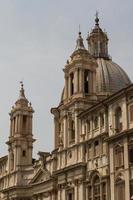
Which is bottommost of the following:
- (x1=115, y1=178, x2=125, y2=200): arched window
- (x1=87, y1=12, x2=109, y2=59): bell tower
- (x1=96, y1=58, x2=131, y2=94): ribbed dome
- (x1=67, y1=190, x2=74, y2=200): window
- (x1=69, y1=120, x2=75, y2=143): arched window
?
(x1=115, y1=178, x2=125, y2=200): arched window

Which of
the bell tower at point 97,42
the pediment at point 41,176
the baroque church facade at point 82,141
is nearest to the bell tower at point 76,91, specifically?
the baroque church facade at point 82,141

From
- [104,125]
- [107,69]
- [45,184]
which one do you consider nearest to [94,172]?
[104,125]

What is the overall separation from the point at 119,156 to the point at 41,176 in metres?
21.7

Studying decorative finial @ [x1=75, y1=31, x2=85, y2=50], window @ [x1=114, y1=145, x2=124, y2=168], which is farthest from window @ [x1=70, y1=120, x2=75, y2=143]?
window @ [x1=114, y1=145, x2=124, y2=168]

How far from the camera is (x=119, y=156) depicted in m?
52.2

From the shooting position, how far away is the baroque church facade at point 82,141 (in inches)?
2071

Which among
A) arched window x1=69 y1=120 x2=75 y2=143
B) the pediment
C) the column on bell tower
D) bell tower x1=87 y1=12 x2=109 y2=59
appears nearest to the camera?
arched window x1=69 y1=120 x2=75 y2=143

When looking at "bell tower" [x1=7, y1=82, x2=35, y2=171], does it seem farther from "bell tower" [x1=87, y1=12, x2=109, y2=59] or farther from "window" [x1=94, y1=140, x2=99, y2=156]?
"window" [x1=94, y1=140, x2=99, y2=156]

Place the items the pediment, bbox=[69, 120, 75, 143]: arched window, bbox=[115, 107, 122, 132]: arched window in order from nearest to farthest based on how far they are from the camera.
A: bbox=[115, 107, 122, 132]: arched window, bbox=[69, 120, 75, 143]: arched window, the pediment

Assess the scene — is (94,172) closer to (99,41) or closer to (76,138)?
(76,138)

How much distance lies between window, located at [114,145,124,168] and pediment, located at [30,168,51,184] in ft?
58.7

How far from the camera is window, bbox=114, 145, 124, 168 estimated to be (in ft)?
170

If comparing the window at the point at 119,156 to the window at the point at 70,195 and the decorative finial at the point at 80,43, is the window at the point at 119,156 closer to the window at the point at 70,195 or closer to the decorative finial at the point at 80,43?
the window at the point at 70,195

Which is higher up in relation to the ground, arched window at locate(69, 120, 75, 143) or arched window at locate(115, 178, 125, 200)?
arched window at locate(69, 120, 75, 143)
